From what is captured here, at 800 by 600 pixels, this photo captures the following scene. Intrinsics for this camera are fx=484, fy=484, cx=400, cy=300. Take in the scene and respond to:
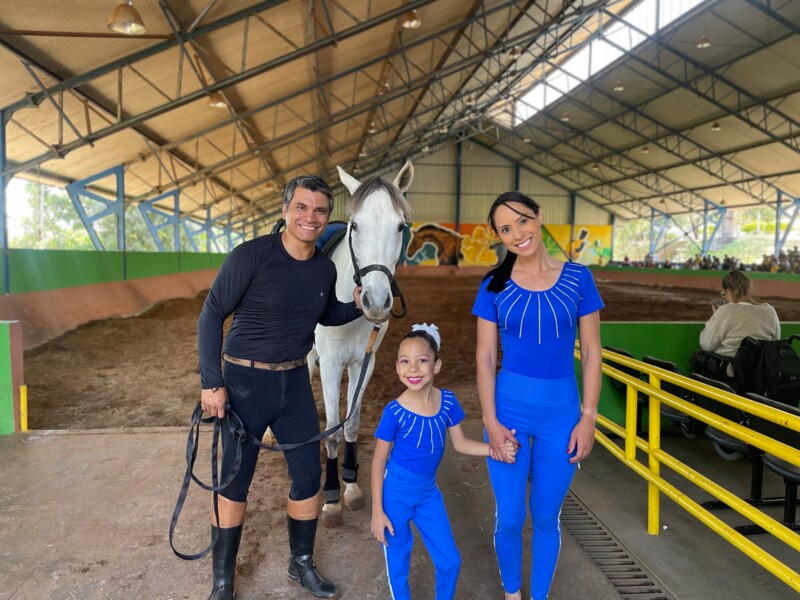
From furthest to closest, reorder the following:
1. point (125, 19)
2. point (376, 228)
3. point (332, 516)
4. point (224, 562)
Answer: point (125, 19) < point (332, 516) < point (376, 228) < point (224, 562)

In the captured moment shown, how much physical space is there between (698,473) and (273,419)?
2.13 metres

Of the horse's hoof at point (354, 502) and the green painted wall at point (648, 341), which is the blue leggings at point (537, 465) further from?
the green painted wall at point (648, 341)

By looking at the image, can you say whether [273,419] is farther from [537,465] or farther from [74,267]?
[74,267]

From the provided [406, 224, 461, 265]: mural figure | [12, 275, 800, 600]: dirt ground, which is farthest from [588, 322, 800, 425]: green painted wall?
[406, 224, 461, 265]: mural figure

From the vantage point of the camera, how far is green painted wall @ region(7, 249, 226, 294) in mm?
7180

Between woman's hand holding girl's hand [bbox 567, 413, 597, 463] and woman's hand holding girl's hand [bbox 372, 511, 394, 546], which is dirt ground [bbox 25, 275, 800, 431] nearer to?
woman's hand holding girl's hand [bbox 372, 511, 394, 546]

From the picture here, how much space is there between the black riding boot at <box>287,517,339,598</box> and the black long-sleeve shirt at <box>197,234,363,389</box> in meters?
0.77

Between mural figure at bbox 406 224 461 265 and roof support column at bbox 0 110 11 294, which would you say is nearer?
roof support column at bbox 0 110 11 294

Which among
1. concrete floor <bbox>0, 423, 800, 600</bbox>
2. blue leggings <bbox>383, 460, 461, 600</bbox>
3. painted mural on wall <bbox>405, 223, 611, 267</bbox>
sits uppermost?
painted mural on wall <bbox>405, 223, 611, 267</bbox>

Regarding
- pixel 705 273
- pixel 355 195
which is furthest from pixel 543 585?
pixel 705 273

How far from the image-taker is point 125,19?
4.88m

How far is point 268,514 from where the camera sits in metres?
2.74

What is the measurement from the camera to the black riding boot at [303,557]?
2.07m

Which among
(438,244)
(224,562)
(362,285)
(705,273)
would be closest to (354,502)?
(224,562)
